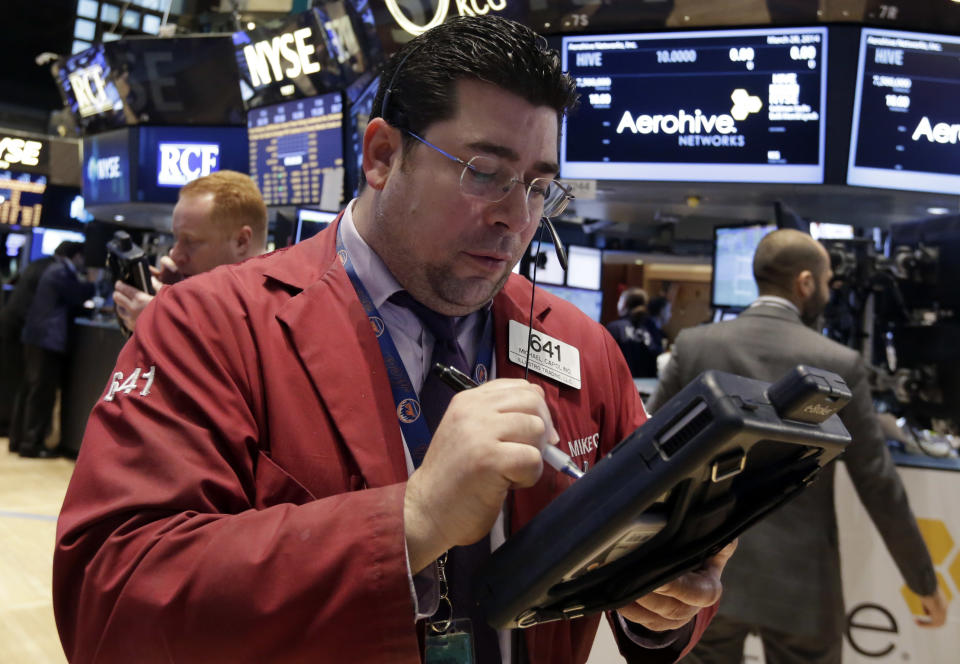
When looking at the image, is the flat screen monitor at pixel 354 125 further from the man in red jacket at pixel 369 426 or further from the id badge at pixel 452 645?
the id badge at pixel 452 645

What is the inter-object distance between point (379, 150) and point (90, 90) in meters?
8.52

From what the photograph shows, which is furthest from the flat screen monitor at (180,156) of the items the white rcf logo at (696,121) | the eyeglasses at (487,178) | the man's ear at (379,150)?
the eyeglasses at (487,178)

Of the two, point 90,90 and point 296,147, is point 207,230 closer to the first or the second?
point 296,147

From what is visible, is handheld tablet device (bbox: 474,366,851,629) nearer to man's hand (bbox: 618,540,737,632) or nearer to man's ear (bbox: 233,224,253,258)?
man's hand (bbox: 618,540,737,632)

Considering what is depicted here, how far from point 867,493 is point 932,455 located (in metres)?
0.74

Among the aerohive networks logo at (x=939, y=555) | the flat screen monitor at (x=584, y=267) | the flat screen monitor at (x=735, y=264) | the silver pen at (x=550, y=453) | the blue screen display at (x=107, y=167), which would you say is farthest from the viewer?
the blue screen display at (x=107, y=167)

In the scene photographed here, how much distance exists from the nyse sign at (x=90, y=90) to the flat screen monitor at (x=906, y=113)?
281 inches

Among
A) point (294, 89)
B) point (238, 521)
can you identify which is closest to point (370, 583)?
point (238, 521)

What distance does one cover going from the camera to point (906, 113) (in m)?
3.55

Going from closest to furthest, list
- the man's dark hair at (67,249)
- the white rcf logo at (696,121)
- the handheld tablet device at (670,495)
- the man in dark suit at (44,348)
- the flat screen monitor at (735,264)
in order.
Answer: the handheld tablet device at (670,495), the white rcf logo at (696,121), the flat screen monitor at (735,264), the man in dark suit at (44,348), the man's dark hair at (67,249)

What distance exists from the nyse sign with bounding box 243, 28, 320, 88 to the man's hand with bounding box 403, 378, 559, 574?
5.18 metres

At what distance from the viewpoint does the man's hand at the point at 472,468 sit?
0.72m

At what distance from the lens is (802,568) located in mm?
2465

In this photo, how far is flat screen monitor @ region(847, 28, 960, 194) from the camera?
3.52 meters
